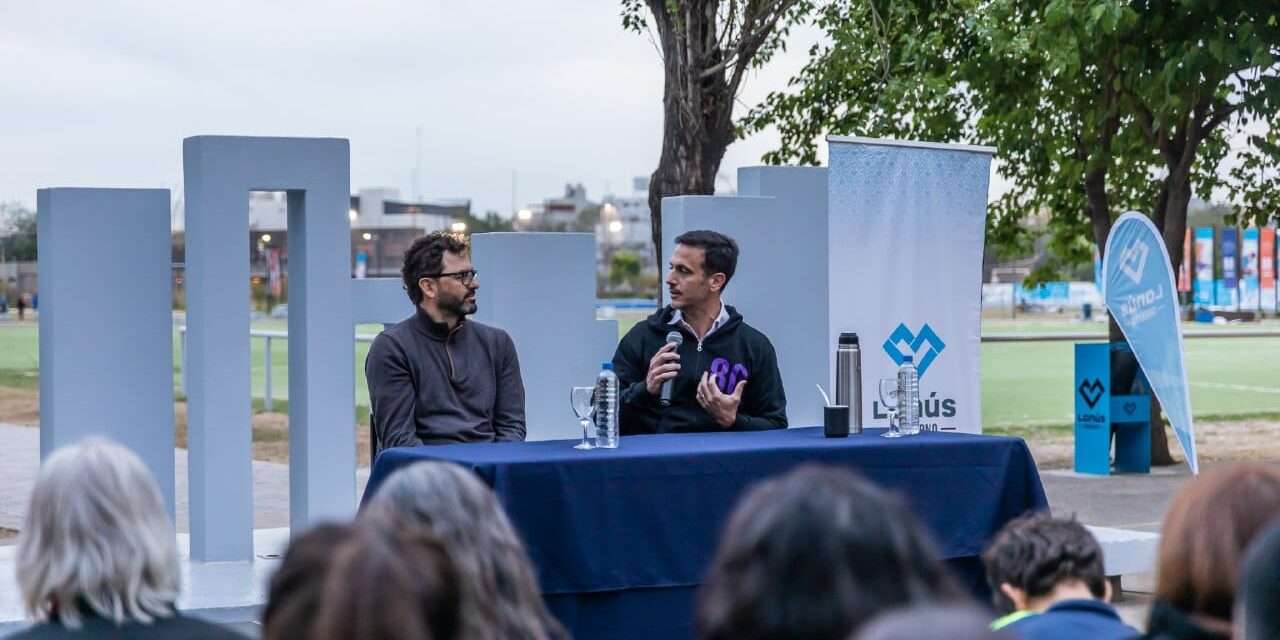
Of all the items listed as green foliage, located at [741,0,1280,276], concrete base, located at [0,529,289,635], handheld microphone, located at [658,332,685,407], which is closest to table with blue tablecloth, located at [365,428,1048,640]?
handheld microphone, located at [658,332,685,407]

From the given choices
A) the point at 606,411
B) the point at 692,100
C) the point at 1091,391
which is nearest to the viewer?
the point at 606,411

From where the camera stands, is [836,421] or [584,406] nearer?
[584,406]

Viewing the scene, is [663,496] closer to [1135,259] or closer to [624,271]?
[1135,259]

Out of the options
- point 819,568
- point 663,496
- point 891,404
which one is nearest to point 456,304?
point 663,496

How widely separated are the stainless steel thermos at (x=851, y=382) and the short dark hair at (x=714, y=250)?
0.55m

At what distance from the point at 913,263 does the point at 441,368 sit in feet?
10.1

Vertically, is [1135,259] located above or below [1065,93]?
below

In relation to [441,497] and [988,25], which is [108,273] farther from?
[988,25]

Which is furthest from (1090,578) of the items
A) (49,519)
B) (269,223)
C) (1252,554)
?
(269,223)

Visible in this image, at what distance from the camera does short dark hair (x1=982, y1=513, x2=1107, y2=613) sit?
10.3 feet

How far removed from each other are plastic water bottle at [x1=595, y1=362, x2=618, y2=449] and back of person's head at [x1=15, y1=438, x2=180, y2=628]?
2.89m

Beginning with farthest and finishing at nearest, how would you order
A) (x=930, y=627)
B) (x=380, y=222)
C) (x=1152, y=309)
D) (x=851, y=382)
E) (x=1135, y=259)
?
1. (x=380, y=222)
2. (x=1135, y=259)
3. (x=1152, y=309)
4. (x=851, y=382)
5. (x=930, y=627)

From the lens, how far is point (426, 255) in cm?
610

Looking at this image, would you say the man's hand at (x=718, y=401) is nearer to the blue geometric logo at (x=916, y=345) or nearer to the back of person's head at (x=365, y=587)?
the blue geometric logo at (x=916, y=345)
